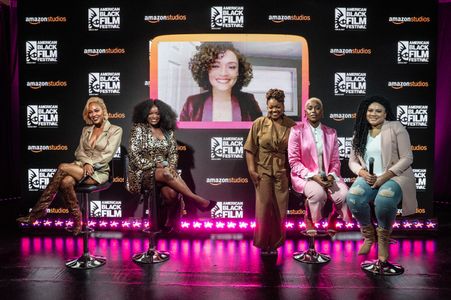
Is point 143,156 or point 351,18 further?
point 351,18

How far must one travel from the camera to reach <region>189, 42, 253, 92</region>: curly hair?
5.50 meters

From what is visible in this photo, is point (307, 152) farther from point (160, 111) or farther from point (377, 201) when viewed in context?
point (160, 111)

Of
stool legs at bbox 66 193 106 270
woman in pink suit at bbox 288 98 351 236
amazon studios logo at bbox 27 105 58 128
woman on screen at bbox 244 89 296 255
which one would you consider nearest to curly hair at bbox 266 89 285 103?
woman on screen at bbox 244 89 296 255

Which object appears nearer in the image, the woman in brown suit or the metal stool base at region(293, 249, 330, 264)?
the woman in brown suit

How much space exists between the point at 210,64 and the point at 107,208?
2.22 metres

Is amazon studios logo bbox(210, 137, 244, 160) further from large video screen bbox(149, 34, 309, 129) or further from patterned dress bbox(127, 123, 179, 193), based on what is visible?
patterned dress bbox(127, 123, 179, 193)

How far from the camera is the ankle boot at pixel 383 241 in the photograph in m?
4.18

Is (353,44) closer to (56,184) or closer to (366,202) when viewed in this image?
(366,202)

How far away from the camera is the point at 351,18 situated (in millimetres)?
5480

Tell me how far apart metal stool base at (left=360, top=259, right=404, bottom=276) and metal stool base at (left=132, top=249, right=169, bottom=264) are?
203 centimetres

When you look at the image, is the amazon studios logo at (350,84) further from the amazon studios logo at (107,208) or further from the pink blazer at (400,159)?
the amazon studios logo at (107,208)

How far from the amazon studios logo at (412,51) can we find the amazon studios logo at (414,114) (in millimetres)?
557

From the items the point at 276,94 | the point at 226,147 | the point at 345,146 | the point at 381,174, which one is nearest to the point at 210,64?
the point at 226,147

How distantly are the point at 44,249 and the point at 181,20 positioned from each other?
3.14 meters
